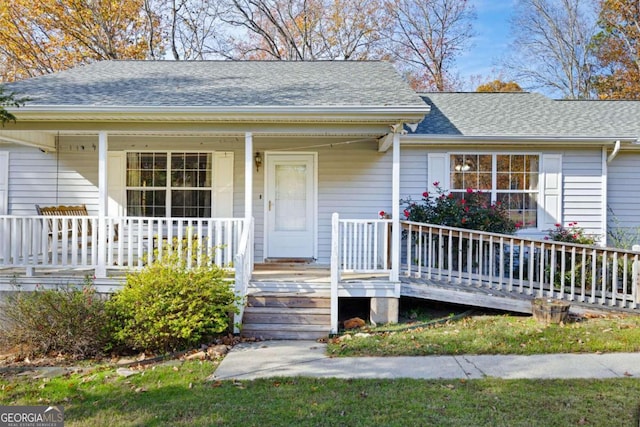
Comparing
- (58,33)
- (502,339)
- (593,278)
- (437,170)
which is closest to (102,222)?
(502,339)

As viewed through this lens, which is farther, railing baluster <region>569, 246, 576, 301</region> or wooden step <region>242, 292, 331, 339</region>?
railing baluster <region>569, 246, 576, 301</region>

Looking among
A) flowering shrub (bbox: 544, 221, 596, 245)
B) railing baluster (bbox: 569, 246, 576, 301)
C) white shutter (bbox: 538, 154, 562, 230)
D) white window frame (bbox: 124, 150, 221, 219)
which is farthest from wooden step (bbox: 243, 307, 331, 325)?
white shutter (bbox: 538, 154, 562, 230)

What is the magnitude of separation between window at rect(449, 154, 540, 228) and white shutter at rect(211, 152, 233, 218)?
4245 millimetres

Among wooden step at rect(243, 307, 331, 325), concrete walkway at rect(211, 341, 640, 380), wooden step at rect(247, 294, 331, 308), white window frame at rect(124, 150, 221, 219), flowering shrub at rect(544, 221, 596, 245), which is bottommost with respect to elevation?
concrete walkway at rect(211, 341, 640, 380)

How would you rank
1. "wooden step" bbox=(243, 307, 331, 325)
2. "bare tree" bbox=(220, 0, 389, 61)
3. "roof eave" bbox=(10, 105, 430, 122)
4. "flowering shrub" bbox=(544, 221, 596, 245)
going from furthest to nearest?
"bare tree" bbox=(220, 0, 389, 61) → "flowering shrub" bbox=(544, 221, 596, 245) → "roof eave" bbox=(10, 105, 430, 122) → "wooden step" bbox=(243, 307, 331, 325)

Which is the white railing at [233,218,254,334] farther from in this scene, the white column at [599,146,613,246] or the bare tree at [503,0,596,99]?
the bare tree at [503,0,596,99]

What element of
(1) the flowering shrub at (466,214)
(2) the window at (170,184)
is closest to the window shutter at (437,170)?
(1) the flowering shrub at (466,214)

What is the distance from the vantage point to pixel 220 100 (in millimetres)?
6625

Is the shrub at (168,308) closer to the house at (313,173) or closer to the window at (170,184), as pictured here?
the house at (313,173)

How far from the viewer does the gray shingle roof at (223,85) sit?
651 centimetres

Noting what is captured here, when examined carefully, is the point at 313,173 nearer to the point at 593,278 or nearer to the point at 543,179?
the point at 543,179

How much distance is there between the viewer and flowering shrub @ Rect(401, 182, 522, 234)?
7.41 m

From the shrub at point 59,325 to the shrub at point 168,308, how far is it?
0.19m

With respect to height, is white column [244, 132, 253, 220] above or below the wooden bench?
above
